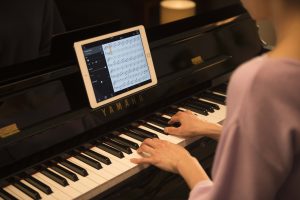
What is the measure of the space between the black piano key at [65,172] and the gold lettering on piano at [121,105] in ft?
0.94

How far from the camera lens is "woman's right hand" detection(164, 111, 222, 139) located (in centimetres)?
153

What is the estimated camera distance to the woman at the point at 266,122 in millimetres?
675

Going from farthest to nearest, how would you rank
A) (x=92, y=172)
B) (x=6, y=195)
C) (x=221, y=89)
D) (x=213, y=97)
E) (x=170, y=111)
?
(x=221, y=89) → (x=213, y=97) → (x=170, y=111) → (x=92, y=172) → (x=6, y=195)

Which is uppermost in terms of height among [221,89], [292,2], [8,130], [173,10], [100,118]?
[292,2]

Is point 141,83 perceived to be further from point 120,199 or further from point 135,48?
point 120,199

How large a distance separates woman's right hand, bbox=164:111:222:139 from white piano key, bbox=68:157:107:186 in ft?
1.18

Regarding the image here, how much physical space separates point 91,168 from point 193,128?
0.43 meters

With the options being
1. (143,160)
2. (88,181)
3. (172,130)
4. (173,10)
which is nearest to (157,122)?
(172,130)

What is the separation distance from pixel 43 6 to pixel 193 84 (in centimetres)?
82

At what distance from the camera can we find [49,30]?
77.9 inches

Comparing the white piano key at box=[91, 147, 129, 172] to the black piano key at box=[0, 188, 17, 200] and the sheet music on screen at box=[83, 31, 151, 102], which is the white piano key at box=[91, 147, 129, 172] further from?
the black piano key at box=[0, 188, 17, 200]

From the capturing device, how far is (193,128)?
5.09ft

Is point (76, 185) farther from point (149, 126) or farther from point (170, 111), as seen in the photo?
point (170, 111)

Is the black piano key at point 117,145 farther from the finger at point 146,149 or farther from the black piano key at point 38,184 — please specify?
the black piano key at point 38,184
